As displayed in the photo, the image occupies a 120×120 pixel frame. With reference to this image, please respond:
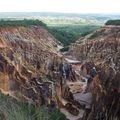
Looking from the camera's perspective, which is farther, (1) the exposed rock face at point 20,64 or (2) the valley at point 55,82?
(1) the exposed rock face at point 20,64

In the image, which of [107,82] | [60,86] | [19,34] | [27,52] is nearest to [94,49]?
[19,34]

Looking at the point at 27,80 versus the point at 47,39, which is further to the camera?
the point at 47,39

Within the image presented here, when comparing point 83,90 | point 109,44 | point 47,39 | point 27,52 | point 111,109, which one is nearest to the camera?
point 111,109

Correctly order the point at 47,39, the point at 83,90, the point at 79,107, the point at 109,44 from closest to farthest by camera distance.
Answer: the point at 79,107
the point at 83,90
the point at 109,44
the point at 47,39

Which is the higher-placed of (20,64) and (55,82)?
(20,64)

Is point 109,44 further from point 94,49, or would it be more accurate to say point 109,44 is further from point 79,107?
point 79,107

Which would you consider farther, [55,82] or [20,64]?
[20,64]

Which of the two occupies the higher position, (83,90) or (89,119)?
(89,119)

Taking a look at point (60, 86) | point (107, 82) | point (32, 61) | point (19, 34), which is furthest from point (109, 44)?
point (107, 82)

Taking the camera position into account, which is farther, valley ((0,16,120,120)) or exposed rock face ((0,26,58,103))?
exposed rock face ((0,26,58,103))

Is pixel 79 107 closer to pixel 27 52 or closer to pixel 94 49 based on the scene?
pixel 27 52
